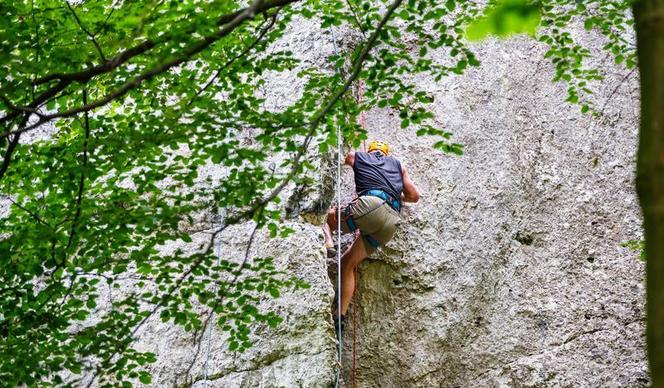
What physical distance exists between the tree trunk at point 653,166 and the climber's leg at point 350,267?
6.77m

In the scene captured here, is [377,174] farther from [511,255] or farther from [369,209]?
[511,255]

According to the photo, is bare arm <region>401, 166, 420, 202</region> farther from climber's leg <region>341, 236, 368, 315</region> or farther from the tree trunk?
the tree trunk

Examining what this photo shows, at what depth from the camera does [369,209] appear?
26.7 ft

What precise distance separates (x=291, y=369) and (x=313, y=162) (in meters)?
2.11

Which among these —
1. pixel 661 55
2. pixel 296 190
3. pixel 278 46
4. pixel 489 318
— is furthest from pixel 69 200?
pixel 661 55

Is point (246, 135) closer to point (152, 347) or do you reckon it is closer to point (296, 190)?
point (296, 190)

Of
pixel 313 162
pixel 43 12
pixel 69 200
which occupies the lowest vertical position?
pixel 69 200

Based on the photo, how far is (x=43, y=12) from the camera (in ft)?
20.5

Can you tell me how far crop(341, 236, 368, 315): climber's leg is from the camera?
8.38 m

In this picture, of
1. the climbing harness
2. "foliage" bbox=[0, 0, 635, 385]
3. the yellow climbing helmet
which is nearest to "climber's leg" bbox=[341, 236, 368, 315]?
the climbing harness

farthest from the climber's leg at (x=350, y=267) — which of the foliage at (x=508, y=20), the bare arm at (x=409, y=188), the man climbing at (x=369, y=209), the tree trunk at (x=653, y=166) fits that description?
the tree trunk at (x=653, y=166)

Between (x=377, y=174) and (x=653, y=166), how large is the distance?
22.8 ft

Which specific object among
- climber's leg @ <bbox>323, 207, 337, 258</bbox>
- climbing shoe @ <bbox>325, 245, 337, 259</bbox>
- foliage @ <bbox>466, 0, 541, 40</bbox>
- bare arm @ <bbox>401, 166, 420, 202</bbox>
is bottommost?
foliage @ <bbox>466, 0, 541, 40</bbox>

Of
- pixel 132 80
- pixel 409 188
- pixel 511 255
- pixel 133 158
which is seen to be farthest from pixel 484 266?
pixel 132 80
